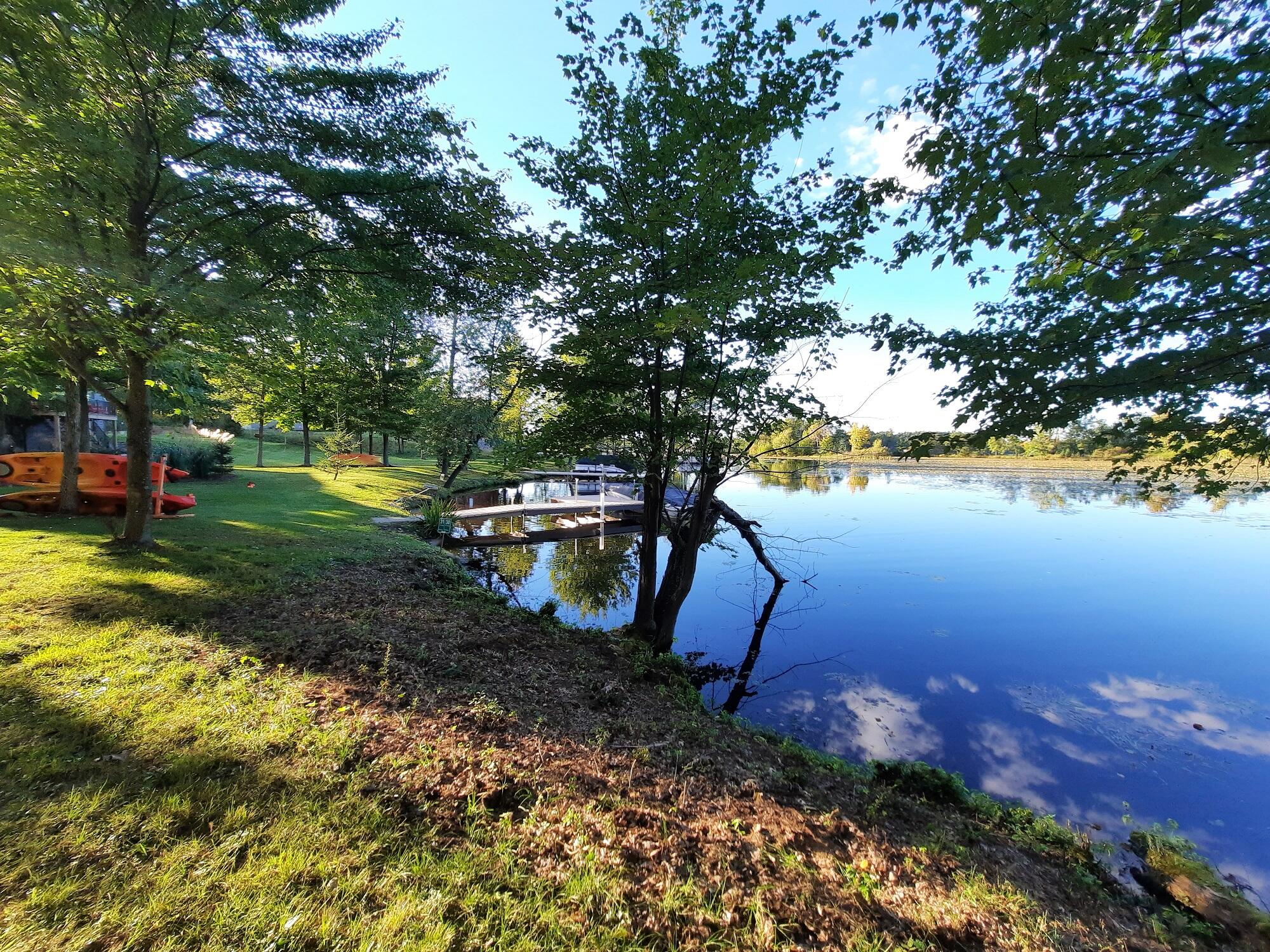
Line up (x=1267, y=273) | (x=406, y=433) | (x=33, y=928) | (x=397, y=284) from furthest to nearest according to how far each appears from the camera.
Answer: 1. (x=406, y=433)
2. (x=397, y=284)
3. (x=1267, y=273)
4. (x=33, y=928)

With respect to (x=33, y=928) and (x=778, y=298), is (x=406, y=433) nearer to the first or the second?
(x=778, y=298)

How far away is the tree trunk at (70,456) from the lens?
28.4 feet

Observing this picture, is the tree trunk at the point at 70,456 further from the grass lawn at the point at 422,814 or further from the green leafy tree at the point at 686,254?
the green leafy tree at the point at 686,254

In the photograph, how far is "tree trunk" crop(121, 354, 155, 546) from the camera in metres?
6.16

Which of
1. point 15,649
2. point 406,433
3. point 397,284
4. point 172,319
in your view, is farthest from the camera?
point 406,433

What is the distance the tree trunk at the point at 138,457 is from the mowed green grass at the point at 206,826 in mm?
2724

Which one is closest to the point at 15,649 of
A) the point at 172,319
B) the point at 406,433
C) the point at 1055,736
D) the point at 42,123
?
the point at 172,319

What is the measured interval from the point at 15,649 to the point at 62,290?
11.7 ft

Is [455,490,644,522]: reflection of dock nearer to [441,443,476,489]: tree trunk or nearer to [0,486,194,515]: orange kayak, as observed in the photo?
[441,443,476,489]: tree trunk

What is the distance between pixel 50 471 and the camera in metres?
9.48

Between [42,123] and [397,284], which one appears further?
[397,284]

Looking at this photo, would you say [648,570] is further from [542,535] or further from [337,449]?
[337,449]

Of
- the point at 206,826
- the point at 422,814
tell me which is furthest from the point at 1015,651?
the point at 206,826

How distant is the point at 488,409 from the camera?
1903cm
